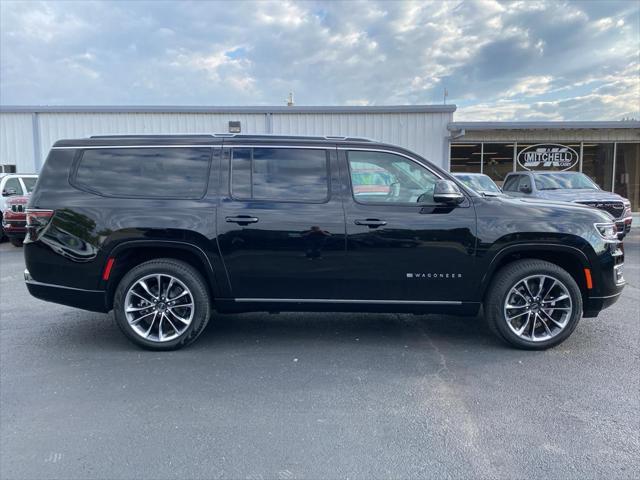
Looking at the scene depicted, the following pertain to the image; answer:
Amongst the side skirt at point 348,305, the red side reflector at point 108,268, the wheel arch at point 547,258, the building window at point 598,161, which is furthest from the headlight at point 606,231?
the building window at point 598,161

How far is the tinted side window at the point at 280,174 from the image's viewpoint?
4207 mm

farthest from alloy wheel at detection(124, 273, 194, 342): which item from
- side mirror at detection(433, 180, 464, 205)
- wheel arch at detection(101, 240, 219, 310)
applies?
side mirror at detection(433, 180, 464, 205)

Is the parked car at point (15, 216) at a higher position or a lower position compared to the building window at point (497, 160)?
lower

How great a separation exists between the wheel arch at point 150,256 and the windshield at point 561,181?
366 inches

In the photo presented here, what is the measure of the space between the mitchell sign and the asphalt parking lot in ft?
42.6

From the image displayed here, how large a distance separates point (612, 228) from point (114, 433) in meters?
4.51

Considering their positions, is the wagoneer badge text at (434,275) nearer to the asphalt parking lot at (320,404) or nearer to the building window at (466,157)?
the asphalt parking lot at (320,404)

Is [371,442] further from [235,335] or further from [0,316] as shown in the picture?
[0,316]

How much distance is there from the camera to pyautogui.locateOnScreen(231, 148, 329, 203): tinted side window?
4207 millimetres

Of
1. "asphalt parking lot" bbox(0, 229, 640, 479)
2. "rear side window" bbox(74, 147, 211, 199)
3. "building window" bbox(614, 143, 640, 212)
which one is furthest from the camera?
"building window" bbox(614, 143, 640, 212)

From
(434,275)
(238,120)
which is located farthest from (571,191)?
(238,120)

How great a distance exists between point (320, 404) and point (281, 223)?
1603 mm

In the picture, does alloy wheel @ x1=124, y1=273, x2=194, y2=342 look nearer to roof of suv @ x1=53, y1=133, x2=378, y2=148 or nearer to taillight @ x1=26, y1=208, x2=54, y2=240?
taillight @ x1=26, y1=208, x2=54, y2=240

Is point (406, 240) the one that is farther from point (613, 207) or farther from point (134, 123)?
point (134, 123)
